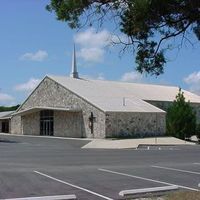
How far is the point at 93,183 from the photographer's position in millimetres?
14320

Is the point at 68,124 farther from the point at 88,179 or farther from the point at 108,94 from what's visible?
the point at 88,179

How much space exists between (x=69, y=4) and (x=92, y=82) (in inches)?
2165

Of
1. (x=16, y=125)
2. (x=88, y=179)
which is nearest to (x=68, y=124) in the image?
(x=16, y=125)

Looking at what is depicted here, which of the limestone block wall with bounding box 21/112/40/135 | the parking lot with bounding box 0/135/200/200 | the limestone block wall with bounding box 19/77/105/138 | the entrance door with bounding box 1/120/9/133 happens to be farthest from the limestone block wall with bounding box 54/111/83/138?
the parking lot with bounding box 0/135/200/200

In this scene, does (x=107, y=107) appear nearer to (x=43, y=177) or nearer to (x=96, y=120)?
(x=96, y=120)

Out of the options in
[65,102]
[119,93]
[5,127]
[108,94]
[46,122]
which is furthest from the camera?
[5,127]

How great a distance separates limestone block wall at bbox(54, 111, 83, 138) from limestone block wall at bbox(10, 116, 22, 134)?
8837 millimetres

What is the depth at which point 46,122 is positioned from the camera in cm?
6138

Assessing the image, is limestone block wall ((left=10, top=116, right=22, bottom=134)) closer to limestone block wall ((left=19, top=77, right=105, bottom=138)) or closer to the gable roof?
limestone block wall ((left=19, top=77, right=105, bottom=138))

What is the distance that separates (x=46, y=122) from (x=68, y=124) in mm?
4946

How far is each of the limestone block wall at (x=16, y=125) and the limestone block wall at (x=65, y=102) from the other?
63.7 inches

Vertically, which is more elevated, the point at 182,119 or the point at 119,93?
the point at 119,93

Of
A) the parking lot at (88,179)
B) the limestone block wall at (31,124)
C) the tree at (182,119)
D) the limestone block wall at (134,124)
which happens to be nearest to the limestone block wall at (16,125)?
the limestone block wall at (31,124)

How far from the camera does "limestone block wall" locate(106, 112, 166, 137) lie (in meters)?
51.0
